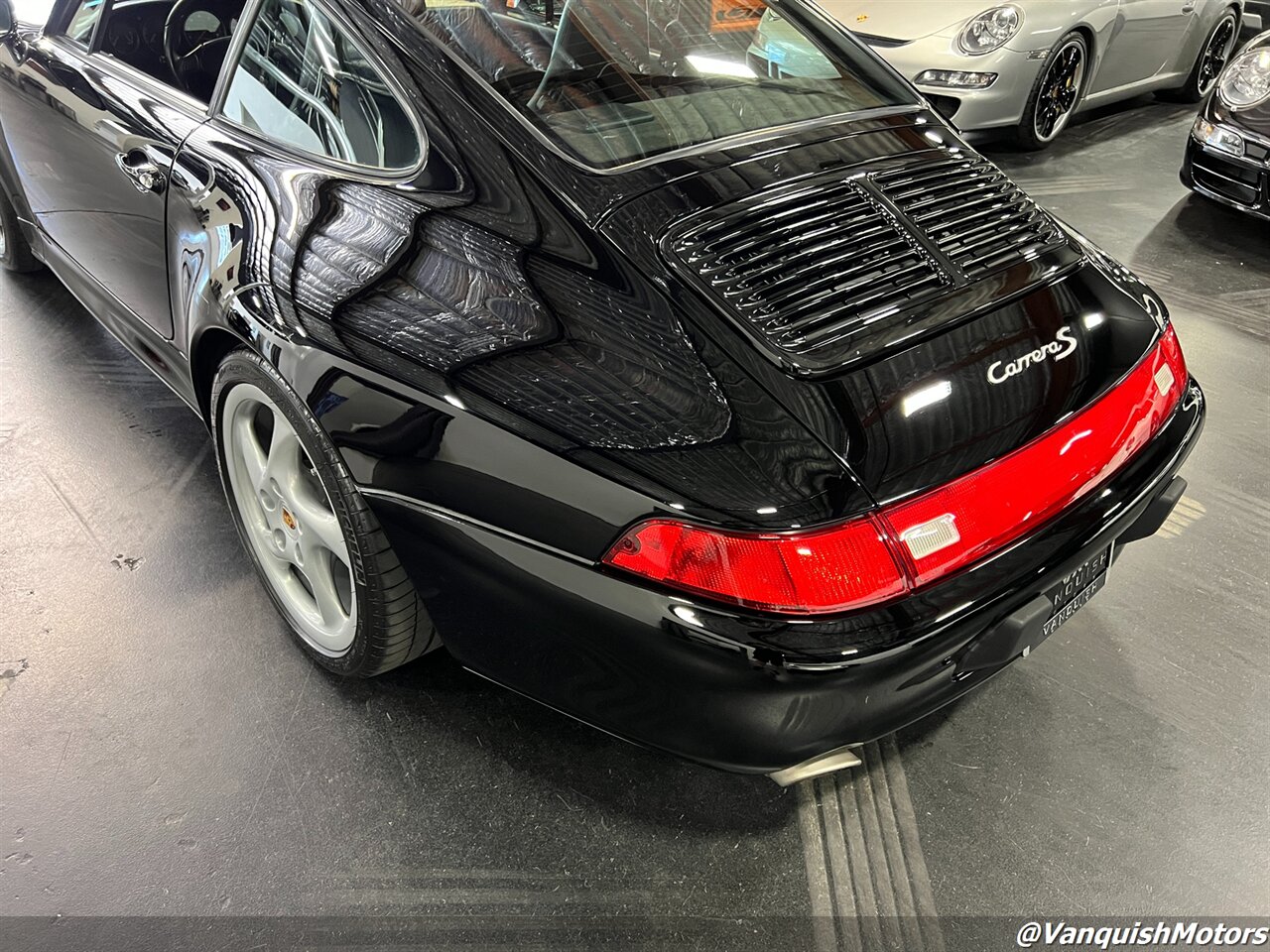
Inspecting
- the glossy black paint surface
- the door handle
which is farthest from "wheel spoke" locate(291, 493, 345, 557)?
the glossy black paint surface

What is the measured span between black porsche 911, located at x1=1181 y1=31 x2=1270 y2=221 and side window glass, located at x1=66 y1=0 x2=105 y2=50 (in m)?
3.76

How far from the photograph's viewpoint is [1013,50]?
412 cm

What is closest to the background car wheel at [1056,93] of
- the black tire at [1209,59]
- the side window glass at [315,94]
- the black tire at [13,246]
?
the black tire at [1209,59]

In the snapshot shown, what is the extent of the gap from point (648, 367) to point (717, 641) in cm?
38

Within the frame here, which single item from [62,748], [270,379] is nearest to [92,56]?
[270,379]

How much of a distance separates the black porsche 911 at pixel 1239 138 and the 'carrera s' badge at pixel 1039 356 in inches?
110

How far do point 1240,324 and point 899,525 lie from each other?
272 cm

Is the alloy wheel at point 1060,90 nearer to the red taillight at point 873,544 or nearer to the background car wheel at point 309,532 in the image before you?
the red taillight at point 873,544

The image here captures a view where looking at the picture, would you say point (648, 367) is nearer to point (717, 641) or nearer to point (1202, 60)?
point (717, 641)

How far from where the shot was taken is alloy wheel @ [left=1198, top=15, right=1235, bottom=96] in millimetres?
5414

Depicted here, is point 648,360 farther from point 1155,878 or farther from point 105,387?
point 105,387

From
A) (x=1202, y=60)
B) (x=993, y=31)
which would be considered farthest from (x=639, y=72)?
(x=1202, y=60)

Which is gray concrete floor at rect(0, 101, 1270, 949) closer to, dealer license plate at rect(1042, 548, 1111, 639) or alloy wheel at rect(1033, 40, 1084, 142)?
dealer license plate at rect(1042, 548, 1111, 639)

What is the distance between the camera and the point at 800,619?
119 centimetres
